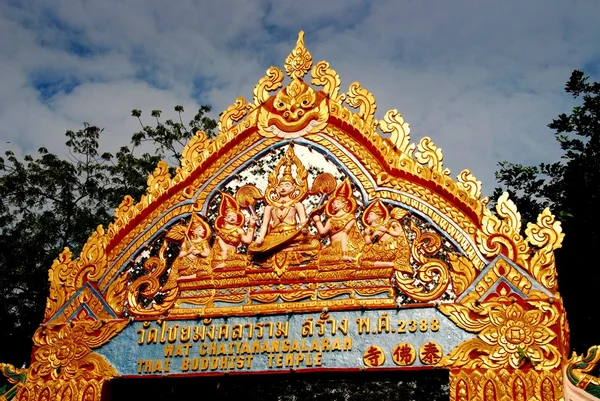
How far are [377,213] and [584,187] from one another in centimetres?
473

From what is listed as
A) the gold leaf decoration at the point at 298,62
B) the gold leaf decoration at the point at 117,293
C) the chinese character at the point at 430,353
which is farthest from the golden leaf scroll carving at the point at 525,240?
the gold leaf decoration at the point at 117,293

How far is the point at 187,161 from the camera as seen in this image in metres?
8.29

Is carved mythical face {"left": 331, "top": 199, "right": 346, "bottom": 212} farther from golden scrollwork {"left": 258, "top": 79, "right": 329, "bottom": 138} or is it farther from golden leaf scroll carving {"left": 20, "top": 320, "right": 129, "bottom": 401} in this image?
golden leaf scroll carving {"left": 20, "top": 320, "right": 129, "bottom": 401}

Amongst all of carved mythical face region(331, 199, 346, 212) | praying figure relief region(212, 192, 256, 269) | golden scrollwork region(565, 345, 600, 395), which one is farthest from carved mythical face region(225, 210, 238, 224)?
golden scrollwork region(565, 345, 600, 395)

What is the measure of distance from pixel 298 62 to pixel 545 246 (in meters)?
3.73

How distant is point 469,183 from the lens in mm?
7020

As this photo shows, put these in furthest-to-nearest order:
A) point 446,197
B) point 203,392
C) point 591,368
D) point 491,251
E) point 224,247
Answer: point 203,392 → point 224,247 → point 446,197 → point 491,251 → point 591,368

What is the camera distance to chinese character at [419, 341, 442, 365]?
6.30m

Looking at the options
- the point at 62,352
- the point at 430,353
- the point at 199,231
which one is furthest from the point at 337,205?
the point at 62,352

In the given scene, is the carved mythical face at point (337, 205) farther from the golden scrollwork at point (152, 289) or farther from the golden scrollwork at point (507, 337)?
the golden scrollwork at point (152, 289)

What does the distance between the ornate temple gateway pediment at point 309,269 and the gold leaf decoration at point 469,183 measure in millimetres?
14

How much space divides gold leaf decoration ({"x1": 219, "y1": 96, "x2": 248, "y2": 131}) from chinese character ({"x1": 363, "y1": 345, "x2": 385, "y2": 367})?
3.37 m

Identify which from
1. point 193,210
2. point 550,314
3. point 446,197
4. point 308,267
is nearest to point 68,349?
point 193,210

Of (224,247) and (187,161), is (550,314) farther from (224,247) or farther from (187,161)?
(187,161)
